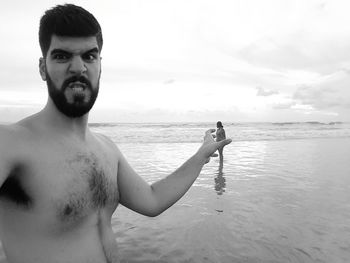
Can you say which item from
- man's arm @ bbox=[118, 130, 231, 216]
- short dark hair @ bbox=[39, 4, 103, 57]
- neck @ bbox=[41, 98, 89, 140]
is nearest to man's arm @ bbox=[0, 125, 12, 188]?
neck @ bbox=[41, 98, 89, 140]

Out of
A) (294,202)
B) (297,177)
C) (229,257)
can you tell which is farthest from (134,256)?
(297,177)

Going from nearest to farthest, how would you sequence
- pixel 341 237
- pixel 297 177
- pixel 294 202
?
pixel 341 237, pixel 294 202, pixel 297 177

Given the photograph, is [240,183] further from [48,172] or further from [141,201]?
[48,172]

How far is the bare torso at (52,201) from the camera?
1763 millimetres

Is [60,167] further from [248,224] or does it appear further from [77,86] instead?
[248,224]

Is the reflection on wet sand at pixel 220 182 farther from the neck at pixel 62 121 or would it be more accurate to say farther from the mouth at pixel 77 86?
the mouth at pixel 77 86

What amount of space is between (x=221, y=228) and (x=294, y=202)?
2.51 m

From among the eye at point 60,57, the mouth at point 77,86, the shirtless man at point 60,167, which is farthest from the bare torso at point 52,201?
the eye at point 60,57

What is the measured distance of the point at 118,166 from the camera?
97.3 inches

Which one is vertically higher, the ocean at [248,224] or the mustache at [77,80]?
the mustache at [77,80]

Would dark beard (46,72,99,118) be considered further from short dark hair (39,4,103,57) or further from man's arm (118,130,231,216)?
man's arm (118,130,231,216)

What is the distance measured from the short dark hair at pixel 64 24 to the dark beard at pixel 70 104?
233 mm

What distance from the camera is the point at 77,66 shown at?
6.25ft

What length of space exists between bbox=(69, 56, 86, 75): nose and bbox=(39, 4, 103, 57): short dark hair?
15 cm
